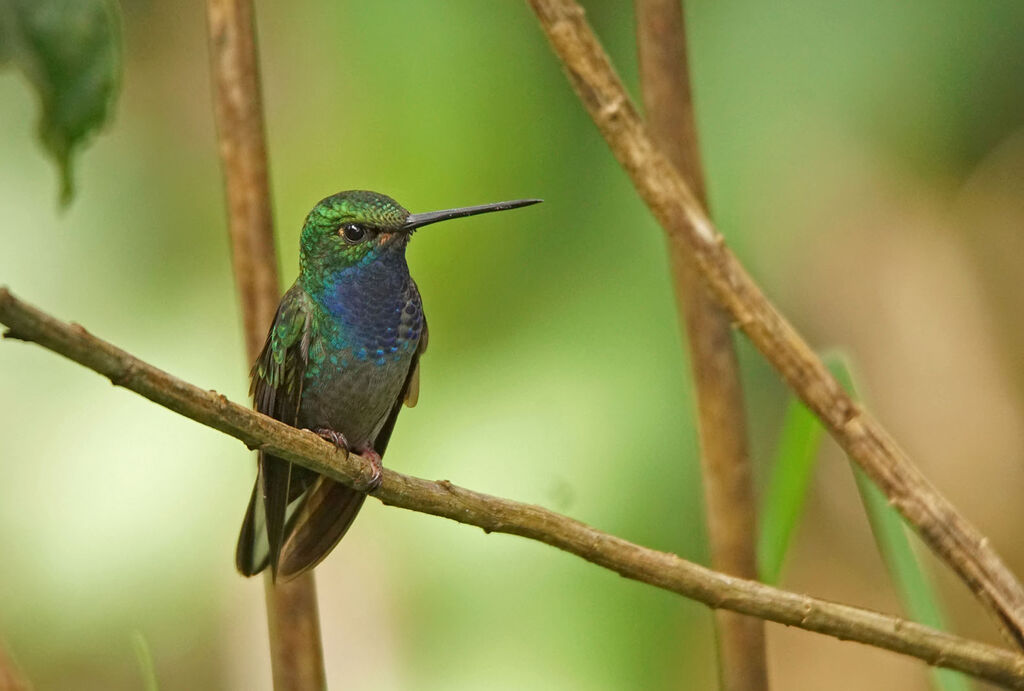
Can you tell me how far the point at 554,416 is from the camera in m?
2.34

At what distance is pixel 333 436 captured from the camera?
1.61 m

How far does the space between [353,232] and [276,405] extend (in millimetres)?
285

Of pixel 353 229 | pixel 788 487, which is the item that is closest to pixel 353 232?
pixel 353 229

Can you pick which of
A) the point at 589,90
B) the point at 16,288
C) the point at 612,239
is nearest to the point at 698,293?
the point at 589,90

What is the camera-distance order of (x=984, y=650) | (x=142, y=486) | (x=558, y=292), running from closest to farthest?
1. (x=984, y=650)
2. (x=142, y=486)
3. (x=558, y=292)

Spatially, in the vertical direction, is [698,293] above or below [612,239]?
below

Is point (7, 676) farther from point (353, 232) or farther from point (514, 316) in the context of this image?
point (514, 316)

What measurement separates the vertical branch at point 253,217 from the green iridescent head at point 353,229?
5.6 inches

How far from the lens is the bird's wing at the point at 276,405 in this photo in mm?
1377

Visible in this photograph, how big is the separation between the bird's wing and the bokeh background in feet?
1.93

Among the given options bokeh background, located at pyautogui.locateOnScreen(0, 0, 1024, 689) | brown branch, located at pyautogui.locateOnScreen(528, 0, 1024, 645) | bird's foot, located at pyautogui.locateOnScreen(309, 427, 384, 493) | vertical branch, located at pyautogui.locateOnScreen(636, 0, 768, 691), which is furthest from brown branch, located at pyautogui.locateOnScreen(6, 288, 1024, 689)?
bokeh background, located at pyautogui.locateOnScreen(0, 0, 1024, 689)

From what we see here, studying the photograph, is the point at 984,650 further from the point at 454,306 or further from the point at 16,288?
the point at 16,288

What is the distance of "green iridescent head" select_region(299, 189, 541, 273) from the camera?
1.44 metres

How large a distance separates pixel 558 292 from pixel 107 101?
1.54 m
